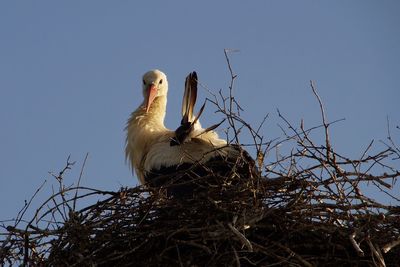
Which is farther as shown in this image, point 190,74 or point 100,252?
point 190,74

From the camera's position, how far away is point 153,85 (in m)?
7.18

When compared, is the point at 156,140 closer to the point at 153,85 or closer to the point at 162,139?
the point at 162,139

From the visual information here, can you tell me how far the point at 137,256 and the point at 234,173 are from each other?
62 centimetres

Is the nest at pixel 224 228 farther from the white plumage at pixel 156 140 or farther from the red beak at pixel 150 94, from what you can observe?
the red beak at pixel 150 94

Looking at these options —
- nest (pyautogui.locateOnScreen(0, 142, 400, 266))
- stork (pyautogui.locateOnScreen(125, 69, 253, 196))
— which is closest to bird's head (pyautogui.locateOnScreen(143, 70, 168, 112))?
stork (pyautogui.locateOnScreen(125, 69, 253, 196))

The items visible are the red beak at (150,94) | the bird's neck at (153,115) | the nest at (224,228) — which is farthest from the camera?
the red beak at (150,94)

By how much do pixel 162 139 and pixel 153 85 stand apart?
729 millimetres

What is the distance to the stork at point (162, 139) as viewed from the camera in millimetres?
6008

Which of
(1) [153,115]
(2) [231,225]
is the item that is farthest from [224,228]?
(1) [153,115]

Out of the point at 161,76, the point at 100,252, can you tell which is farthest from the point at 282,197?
the point at 161,76

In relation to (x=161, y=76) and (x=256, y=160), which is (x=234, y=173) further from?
(x=161, y=76)

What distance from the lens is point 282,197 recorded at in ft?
16.1

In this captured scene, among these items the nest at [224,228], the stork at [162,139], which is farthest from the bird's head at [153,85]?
the nest at [224,228]

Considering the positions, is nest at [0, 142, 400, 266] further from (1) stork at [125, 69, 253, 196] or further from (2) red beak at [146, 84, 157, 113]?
(2) red beak at [146, 84, 157, 113]
